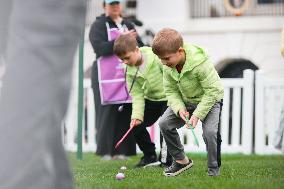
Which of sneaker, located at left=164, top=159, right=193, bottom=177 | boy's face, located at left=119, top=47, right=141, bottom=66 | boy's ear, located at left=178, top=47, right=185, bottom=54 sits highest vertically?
boy's ear, located at left=178, top=47, right=185, bottom=54

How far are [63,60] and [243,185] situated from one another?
232cm

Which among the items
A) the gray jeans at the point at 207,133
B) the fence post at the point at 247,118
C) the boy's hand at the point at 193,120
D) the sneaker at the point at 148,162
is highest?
the boy's hand at the point at 193,120

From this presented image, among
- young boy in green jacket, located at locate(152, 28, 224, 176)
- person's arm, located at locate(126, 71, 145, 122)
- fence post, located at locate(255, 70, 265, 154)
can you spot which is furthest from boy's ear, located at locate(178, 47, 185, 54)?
fence post, located at locate(255, 70, 265, 154)

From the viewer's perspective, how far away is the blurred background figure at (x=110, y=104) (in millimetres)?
7820

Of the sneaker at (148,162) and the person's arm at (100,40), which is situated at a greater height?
the person's arm at (100,40)

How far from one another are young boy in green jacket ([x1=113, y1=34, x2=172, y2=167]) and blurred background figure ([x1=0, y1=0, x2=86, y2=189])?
377 cm

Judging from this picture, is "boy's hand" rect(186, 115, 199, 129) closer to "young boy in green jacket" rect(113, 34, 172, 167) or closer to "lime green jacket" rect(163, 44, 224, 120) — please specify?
"lime green jacket" rect(163, 44, 224, 120)

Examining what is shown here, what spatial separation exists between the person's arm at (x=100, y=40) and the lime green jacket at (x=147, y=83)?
1.35 meters

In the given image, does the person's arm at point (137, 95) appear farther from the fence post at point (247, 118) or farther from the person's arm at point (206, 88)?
the fence post at point (247, 118)

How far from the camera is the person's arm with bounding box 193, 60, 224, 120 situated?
5215mm

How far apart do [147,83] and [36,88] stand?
4.07 m

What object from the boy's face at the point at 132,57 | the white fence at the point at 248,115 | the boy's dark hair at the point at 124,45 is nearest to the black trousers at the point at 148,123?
the boy's face at the point at 132,57

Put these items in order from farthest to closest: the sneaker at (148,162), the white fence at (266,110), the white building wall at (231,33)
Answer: the white building wall at (231,33), the white fence at (266,110), the sneaker at (148,162)

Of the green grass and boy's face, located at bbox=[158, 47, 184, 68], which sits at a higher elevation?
boy's face, located at bbox=[158, 47, 184, 68]
